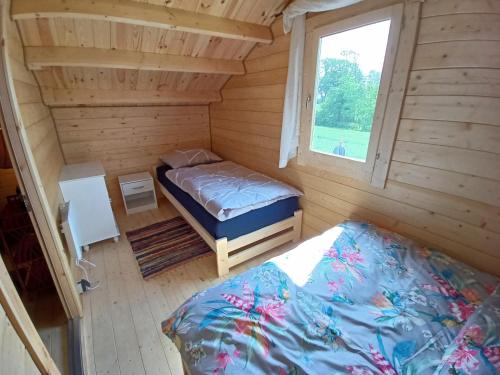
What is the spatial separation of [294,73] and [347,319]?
180cm

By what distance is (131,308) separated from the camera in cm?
174

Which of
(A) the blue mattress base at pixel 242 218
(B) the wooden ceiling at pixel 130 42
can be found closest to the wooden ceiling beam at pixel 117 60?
(B) the wooden ceiling at pixel 130 42

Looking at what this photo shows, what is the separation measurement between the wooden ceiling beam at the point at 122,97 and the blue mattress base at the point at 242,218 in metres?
1.36

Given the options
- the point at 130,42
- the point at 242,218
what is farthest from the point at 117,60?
the point at 242,218

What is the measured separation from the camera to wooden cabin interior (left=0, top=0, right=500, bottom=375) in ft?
3.84

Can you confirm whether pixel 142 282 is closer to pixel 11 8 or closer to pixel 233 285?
pixel 233 285

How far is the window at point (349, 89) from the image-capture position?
1.50m

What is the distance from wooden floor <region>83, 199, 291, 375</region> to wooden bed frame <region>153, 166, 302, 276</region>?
0.10 m

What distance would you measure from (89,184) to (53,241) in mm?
1010

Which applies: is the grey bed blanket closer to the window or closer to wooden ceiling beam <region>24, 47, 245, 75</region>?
the window

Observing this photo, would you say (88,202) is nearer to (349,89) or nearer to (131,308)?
(131,308)

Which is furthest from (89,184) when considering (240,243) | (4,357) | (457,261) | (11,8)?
(457,261)

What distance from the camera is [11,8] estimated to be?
1406mm

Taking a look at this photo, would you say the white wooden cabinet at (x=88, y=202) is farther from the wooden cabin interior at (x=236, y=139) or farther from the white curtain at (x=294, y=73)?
the white curtain at (x=294, y=73)
